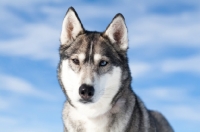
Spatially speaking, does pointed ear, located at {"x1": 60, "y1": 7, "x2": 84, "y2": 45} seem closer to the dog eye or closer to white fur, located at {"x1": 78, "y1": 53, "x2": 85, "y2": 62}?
white fur, located at {"x1": 78, "y1": 53, "x2": 85, "y2": 62}

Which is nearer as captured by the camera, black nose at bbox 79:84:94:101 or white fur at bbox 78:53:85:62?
black nose at bbox 79:84:94:101

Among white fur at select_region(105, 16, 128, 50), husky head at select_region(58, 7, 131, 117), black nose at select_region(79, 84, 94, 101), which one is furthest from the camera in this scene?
white fur at select_region(105, 16, 128, 50)

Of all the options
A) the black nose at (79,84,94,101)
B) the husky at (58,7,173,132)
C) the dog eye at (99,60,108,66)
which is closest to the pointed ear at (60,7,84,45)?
the husky at (58,7,173,132)

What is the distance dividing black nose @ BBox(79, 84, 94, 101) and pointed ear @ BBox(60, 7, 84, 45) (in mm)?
1663

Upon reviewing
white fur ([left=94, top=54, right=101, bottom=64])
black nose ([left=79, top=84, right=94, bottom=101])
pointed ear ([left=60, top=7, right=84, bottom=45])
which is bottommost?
black nose ([left=79, top=84, right=94, bottom=101])

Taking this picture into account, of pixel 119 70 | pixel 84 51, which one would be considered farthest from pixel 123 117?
pixel 84 51

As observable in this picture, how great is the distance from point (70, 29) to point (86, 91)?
197 centimetres

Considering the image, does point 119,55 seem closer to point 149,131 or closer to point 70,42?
point 70,42

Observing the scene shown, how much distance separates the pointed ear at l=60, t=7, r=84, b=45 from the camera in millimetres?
10508

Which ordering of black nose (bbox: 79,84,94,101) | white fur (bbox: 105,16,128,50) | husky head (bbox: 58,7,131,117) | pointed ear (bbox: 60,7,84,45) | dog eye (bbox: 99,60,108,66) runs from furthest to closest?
pointed ear (bbox: 60,7,84,45) → white fur (bbox: 105,16,128,50) → dog eye (bbox: 99,60,108,66) → husky head (bbox: 58,7,131,117) → black nose (bbox: 79,84,94,101)

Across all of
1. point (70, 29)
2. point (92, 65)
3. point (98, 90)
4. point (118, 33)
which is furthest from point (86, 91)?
point (70, 29)

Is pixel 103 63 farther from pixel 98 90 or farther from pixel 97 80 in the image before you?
pixel 98 90

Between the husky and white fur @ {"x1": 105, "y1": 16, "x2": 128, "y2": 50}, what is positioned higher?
white fur @ {"x1": 105, "y1": 16, "x2": 128, "y2": 50}

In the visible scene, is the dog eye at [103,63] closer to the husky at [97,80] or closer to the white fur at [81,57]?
the husky at [97,80]
